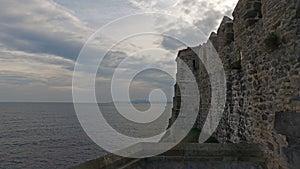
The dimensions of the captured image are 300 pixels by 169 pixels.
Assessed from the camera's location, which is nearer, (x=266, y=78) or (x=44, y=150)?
(x=266, y=78)

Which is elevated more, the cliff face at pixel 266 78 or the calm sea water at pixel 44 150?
the cliff face at pixel 266 78

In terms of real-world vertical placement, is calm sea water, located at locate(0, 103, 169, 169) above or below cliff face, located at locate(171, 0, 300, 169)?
below

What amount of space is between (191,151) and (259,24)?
3839mm

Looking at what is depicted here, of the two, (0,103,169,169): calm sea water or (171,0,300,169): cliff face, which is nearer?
(171,0,300,169): cliff face

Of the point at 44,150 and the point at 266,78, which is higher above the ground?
the point at 266,78

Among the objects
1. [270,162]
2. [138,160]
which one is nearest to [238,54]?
[270,162]

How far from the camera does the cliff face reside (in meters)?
5.06

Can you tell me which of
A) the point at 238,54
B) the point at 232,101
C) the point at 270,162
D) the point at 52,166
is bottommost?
the point at 52,166

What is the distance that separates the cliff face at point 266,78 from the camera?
199 inches

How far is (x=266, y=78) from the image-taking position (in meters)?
6.39

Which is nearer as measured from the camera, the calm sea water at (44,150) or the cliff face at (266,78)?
the cliff face at (266,78)

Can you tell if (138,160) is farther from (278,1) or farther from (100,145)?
(100,145)

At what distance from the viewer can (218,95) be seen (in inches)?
466

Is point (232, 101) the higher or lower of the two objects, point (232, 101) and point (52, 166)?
the higher
